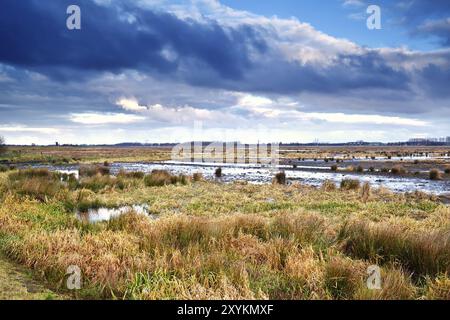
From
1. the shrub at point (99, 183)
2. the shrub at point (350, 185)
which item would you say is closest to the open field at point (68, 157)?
the shrub at point (99, 183)

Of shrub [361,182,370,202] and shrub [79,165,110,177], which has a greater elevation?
shrub [79,165,110,177]

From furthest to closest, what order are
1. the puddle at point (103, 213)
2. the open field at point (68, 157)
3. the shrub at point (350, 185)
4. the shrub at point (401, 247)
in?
the open field at point (68, 157), the shrub at point (350, 185), the puddle at point (103, 213), the shrub at point (401, 247)

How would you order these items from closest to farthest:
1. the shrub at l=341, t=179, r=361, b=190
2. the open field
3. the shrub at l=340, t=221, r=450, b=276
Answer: the shrub at l=340, t=221, r=450, b=276, the shrub at l=341, t=179, r=361, b=190, the open field

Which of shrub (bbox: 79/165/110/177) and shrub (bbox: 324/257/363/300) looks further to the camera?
shrub (bbox: 79/165/110/177)

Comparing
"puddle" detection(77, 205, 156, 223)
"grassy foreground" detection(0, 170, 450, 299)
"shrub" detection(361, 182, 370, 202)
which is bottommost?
"puddle" detection(77, 205, 156, 223)

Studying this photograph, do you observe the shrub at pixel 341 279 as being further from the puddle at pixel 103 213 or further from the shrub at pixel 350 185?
the shrub at pixel 350 185

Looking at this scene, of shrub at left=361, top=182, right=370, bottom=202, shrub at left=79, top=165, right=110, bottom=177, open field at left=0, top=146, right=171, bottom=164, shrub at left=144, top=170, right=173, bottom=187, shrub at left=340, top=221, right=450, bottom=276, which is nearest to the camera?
shrub at left=340, top=221, right=450, bottom=276

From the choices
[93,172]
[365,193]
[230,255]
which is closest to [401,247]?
[230,255]

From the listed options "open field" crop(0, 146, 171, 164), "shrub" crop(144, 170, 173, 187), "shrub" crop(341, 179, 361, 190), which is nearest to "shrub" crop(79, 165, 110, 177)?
"shrub" crop(144, 170, 173, 187)

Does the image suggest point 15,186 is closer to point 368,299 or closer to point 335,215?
point 335,215

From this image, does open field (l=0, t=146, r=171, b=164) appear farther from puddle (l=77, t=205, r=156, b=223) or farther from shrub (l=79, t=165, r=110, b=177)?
puddle (l=77, t=205, r=156, b=223)

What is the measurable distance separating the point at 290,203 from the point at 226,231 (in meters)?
9.68

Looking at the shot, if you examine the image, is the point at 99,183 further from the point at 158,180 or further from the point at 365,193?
the point at 365,193

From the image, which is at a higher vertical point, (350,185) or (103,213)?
(350,185)
